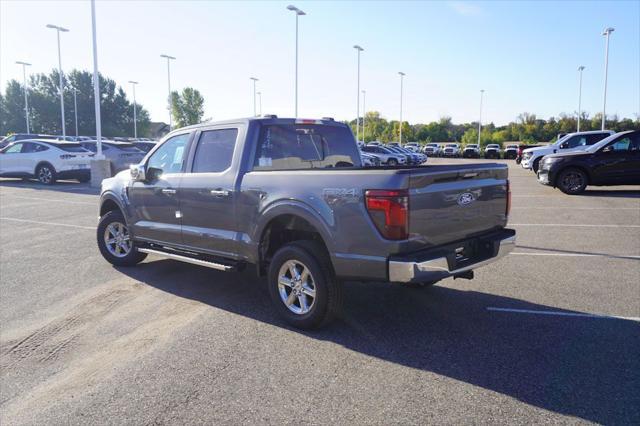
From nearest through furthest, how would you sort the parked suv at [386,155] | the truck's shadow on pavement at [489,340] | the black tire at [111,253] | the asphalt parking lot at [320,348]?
the asphalt parking lot at [320,348] → the truck's shadow on pavement at [489,340] → the black tire at [111,253] → the parked suv at [386,155]

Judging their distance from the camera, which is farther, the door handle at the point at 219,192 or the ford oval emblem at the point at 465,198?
Answer: the door handle at the point at 219,192

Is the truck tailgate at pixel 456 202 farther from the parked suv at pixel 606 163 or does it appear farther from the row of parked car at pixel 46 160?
the row of parked car at pixel 46 160

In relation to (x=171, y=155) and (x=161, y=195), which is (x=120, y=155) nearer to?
(x=171, y=155)

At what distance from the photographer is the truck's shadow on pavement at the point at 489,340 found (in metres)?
3.45

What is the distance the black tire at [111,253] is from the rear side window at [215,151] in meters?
1.91

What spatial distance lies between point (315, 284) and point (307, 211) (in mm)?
638

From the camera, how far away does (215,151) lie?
18.5 feet

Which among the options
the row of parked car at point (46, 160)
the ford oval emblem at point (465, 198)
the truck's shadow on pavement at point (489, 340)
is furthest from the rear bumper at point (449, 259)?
the row of parked car at point (46, 160)

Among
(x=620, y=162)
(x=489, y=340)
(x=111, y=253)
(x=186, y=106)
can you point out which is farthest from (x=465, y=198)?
(x=186, y=106)

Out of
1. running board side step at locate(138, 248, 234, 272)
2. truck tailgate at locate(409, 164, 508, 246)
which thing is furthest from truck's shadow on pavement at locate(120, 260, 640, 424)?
truck tailgate at locate(409, 164, 508, 246)

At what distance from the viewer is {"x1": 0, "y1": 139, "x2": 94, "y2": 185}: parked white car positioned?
63.5 feet

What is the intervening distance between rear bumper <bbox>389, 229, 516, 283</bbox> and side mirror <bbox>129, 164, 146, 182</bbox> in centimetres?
374

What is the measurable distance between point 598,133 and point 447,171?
19.6 meters

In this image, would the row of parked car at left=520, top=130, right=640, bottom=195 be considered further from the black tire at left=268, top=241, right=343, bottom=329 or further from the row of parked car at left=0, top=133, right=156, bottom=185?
the row of parked car at left=0, top=133, right=156, bottom=185
